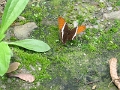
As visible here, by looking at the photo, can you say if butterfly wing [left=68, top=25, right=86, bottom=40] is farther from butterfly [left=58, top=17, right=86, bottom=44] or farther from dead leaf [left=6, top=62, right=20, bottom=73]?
dead leaf [left=6, top=62, right=20, bottom=73]

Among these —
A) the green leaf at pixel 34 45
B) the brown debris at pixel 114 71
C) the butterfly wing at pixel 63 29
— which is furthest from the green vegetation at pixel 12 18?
the brown debris at pixel 114 71

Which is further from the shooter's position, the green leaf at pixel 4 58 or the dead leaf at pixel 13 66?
the dead leaf at pixel 13 66

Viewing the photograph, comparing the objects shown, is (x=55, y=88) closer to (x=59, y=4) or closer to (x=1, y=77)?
(x=1, y=77)

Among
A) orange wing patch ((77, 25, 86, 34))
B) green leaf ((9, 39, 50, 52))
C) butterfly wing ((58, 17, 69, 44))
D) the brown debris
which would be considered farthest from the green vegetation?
the brown debris

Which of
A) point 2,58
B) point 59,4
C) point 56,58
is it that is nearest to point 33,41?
point 56,58

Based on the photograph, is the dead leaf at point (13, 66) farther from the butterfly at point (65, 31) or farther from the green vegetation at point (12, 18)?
the butterfly at point (65, 31)
